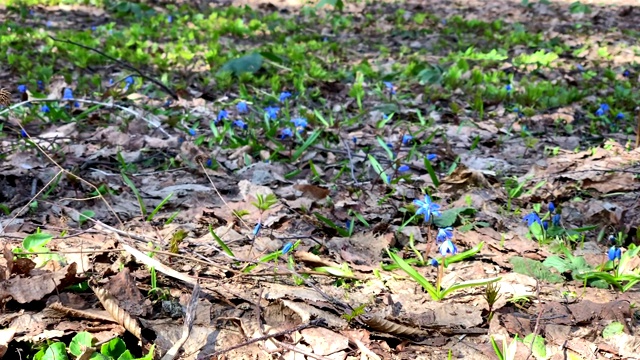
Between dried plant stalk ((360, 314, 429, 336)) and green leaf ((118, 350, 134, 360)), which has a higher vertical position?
green leaf ((118, 350, 134, 360))

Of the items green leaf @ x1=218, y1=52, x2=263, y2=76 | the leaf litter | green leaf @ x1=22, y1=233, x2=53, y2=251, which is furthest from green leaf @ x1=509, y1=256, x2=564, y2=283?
green leaf @ x1=218, y1=52, x2=263, y2=76

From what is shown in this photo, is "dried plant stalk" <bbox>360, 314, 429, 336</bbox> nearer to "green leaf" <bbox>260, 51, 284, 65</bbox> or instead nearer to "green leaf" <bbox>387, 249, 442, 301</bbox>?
"green leaf" <bbox>387, 249, 442, 301</bbox>

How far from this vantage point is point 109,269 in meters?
1.96

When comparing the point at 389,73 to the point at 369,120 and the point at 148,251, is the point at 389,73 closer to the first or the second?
the point at 369,120

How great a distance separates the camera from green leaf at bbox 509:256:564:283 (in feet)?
7.20

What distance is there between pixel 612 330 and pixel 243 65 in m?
3.97

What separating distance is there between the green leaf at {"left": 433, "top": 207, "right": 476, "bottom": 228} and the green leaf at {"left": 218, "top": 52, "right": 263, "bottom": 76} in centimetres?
291

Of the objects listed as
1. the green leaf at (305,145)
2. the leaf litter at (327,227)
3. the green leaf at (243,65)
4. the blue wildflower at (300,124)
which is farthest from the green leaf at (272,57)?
the green leaf at (305,145)

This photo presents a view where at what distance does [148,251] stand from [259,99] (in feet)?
9.52

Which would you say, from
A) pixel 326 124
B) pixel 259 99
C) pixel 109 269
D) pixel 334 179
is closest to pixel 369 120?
pixel 326 124

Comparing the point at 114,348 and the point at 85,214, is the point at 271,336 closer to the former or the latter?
the point at 114,348

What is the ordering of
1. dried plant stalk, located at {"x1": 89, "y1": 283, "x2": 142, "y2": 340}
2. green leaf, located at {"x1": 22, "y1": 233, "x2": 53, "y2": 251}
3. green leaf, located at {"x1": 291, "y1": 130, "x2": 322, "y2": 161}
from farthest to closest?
1. green leaf, located at {"x1": 291, "y1": 130, "x2": 322, "y2": 161}
2. green leaf, located at {"x1": 22, "y1": 233, "x2": 53, "y2": 251}
3. dried plant stalk, located at {"x1": 89, "y1": 283, "x2": 142, "y2": 340}

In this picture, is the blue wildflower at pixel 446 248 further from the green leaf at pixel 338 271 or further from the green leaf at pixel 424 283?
the green leaf at pixel 338 271

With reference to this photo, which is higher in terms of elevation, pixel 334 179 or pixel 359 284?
pixel 359 284
